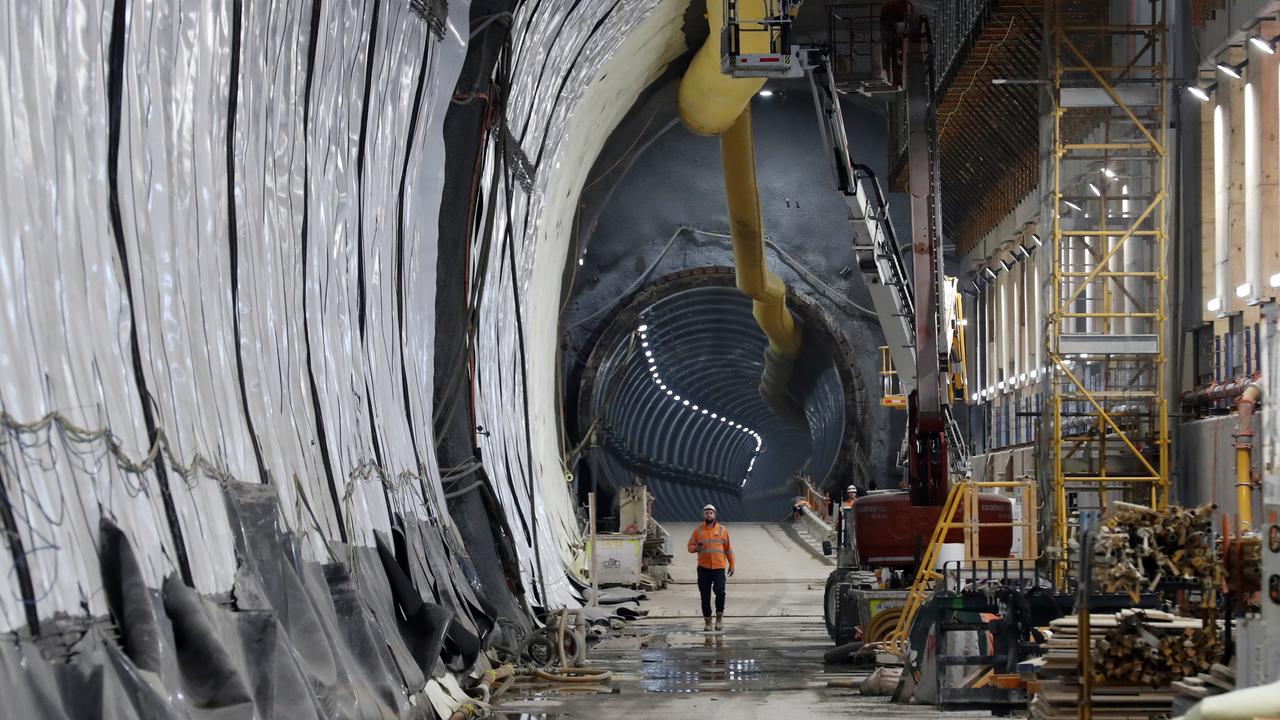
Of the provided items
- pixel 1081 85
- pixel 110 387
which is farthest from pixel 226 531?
pixel 1081 85

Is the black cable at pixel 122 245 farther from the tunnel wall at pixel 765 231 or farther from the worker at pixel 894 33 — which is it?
the tunnel wall at pixel 765 231

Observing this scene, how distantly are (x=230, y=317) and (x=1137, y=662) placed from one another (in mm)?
5054

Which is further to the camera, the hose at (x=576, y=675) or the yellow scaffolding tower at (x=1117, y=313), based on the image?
the yellow scaffolding tower at (x=1117, y=313)

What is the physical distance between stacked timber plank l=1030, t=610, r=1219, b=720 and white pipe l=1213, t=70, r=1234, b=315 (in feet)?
36.9

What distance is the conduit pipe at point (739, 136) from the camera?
64.9 feet

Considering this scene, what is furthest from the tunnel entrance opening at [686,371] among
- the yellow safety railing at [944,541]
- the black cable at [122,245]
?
the black cable at [122,245]

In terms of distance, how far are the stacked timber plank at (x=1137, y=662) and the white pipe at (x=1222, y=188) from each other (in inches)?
442

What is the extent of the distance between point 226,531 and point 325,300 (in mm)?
2964

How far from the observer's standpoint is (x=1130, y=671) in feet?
26.4

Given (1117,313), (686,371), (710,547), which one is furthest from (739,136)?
(686,371)

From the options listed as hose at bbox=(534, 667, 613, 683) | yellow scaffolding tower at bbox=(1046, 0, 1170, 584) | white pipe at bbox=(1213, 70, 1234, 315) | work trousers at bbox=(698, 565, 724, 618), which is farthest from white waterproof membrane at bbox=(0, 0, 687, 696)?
yellow scaffolding tower at bbox=(1046, 0, 1170, 584)

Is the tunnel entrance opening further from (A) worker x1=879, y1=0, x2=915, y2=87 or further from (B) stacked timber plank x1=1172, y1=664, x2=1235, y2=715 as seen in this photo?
(B) stacked timber plank x1=1172, y1=664, x2=1235, y2=715

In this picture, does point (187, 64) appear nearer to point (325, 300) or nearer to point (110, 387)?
point (110, 387)

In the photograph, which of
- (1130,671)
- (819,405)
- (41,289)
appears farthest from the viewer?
(819,405)
